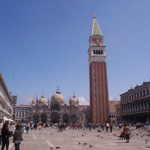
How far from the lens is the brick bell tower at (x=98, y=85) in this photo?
6875 cm

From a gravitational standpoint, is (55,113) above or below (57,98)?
below

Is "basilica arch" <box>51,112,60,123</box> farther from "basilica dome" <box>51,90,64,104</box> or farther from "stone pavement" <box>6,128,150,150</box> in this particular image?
"stone pavement" <box>6,128,150,150</box>

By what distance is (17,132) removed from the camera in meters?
8.76

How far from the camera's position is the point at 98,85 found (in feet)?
234

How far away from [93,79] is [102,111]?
480 inches

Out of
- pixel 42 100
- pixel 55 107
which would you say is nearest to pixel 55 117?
pixel 55 107

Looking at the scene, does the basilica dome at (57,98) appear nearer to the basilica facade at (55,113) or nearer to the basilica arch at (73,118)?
the basilica facade at (55,113)

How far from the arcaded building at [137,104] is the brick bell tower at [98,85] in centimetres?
685

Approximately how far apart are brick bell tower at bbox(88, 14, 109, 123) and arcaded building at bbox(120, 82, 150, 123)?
685cm

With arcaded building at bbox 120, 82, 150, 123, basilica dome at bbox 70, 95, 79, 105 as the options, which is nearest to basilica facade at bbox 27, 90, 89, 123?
basilica dome at bbox 70, 95, 79, 105

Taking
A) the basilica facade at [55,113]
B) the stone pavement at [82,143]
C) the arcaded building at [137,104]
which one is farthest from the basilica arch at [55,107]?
the stone pavement at [82,143]

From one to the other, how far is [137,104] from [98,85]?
19.0 metres

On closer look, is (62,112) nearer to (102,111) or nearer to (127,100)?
(102,111)

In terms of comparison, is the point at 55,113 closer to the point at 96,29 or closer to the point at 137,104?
the point at 137,104
